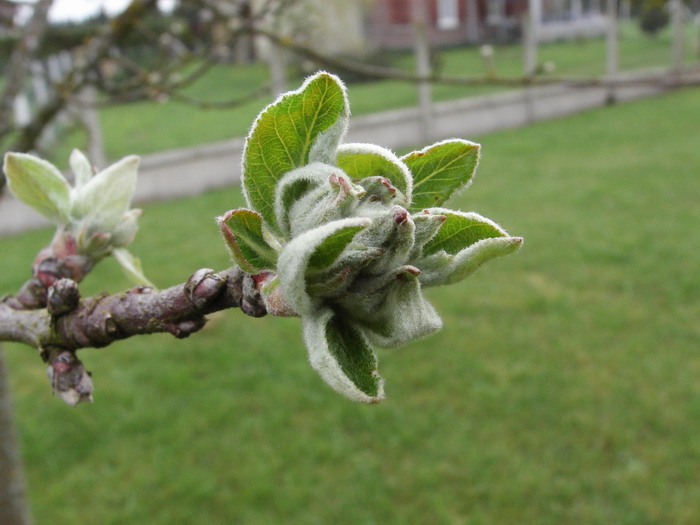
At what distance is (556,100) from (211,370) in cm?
1019

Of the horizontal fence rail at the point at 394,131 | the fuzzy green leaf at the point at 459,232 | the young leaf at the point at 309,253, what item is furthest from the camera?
the horizontal fence rail at the point at 394,131

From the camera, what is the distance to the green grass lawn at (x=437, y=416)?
11.8 feet

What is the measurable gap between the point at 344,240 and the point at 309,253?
3 cm

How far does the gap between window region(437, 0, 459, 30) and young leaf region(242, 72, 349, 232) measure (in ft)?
45.6

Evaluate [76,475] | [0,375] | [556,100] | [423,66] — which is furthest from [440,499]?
[556,100]

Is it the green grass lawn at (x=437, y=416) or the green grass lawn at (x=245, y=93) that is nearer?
the green grass lawn at (x=437, y=416)

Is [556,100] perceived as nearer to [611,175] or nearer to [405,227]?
[611,175]

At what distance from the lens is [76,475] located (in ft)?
12.6

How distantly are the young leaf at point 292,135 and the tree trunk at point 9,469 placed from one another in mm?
1574

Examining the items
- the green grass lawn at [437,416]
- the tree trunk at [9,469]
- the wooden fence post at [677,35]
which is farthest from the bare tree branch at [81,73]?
the wooden fence post at [677,35]

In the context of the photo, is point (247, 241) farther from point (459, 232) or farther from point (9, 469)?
point (9, 469)

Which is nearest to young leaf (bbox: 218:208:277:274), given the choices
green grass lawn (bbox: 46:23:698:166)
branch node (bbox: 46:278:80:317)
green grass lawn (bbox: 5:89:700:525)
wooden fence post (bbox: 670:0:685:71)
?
branch node (bbox: 46:278:80:317)

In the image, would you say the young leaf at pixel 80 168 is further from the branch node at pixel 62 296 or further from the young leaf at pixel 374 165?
the young leaf at pixel 374 165

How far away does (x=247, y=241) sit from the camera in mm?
688
